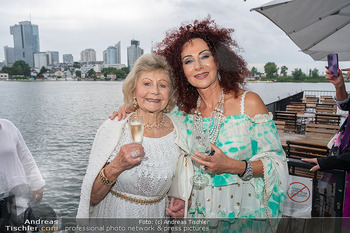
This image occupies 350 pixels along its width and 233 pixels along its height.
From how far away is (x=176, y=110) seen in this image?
2342mm

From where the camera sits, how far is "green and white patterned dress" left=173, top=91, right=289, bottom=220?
1.81 m

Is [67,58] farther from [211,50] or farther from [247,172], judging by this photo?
[247,172]

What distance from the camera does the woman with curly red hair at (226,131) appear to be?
1797 mm

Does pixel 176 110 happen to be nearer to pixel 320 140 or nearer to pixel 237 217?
pixel 237 217

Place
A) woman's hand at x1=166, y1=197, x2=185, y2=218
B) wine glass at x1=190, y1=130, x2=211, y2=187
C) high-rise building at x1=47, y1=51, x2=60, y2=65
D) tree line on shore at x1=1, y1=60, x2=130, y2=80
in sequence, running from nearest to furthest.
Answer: wine glass at x1=190, y1=130, x2=211, y2=187 < woman's hand at x1=166, y1=197, x2=185, y2=218 < tree line on shore at x1=1, y1=60, x2=130, y2=80 < high-rise building at x1=47, y1=51, x2=60, y2=65

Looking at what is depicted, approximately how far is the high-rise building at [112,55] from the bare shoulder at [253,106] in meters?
157

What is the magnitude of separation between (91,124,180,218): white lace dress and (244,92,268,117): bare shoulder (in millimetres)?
648

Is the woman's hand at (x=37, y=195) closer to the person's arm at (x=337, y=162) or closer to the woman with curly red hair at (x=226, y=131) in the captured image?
the woman with curly red hair at (x=226, y=131)

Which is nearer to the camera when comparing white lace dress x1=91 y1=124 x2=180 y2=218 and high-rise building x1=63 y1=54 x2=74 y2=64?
white lace dress x1=91 y1=124 x2=180 y2=218

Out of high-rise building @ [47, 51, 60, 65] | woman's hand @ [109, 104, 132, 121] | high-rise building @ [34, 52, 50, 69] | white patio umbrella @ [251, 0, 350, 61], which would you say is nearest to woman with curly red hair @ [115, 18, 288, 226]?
woman's hand @ [109, 104, 132, 121]

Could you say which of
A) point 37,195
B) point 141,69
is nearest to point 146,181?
point 141,69

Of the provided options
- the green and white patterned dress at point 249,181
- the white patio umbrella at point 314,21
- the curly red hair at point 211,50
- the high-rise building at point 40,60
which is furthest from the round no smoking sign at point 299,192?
the high-rise building at point 40,60

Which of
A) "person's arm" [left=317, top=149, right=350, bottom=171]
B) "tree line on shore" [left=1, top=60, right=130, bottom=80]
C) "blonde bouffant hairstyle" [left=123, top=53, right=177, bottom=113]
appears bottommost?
"person's arm" [left=317, top=149, right=350, bottom=171]

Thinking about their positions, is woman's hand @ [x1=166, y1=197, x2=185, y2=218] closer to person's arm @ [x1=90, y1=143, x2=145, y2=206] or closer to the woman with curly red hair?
the woman with curly red hair
